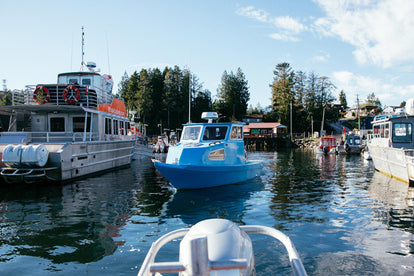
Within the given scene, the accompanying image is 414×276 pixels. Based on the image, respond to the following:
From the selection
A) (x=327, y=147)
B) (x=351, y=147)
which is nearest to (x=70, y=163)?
(x=327, y=147)

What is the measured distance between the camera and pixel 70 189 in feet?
43.6

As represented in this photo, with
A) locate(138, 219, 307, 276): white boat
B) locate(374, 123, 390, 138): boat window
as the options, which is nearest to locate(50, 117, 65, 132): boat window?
locate(138, 219, 307, 276): white boat

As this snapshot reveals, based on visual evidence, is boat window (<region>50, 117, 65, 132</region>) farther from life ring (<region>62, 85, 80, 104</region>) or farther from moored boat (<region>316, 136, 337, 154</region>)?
moored boat (<region>316, 136, 337, 154</region>)

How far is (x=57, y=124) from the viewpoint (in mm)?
18484

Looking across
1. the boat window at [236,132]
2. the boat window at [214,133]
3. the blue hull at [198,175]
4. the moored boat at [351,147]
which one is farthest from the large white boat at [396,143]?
the moored boat at [351,147]

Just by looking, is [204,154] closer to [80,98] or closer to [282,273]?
[282,273]

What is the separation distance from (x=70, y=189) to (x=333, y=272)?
11.7 metres

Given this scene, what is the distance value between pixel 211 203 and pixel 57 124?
12771 mm

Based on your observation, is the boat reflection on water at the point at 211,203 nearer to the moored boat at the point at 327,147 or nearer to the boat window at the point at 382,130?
the boat window at the point at 382,130

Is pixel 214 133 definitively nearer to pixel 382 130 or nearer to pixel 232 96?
pixel 382 130

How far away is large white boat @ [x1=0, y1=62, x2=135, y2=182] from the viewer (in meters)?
13.4

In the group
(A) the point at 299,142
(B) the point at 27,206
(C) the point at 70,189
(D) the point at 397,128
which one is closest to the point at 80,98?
(C) the point at 70,189

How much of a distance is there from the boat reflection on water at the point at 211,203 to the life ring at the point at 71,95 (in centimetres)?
952

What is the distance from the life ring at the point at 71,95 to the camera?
1752cm
